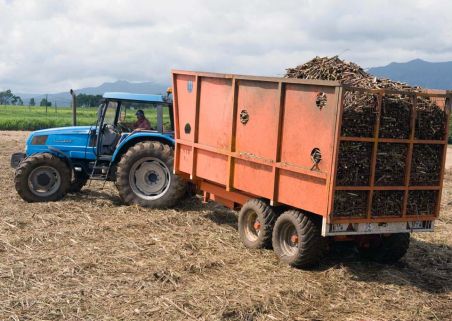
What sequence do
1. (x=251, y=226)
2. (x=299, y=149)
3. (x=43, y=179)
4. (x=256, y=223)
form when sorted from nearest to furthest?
(x=299, y=149)
(x=256, y=223)
(x=251, y=226)
(x=43, y=179)

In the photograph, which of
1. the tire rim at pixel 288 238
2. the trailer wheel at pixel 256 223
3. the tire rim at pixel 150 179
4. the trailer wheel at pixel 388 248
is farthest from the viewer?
the tire rim at pixel 150 179

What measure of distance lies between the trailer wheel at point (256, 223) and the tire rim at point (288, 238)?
303 mm

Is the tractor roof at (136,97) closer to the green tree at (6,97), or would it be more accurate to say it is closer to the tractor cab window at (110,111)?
the tractor cab window at (110,111)

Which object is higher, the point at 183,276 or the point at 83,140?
the point at 83,140

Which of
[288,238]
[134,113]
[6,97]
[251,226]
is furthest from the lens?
[6,97]

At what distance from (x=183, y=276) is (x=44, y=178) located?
4.95 meters

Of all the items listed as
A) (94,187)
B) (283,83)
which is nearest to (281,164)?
(283,83)

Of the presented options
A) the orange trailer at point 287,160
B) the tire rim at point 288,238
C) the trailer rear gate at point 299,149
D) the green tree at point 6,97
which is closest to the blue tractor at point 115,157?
the orange trailer at point 287,160

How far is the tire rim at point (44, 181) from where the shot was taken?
34.4 ft

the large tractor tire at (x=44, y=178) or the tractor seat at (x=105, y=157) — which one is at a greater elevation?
the tractor seat at (x=105, y=157)

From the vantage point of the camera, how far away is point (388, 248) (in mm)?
7367

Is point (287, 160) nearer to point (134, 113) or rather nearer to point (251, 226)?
point (251, 226)

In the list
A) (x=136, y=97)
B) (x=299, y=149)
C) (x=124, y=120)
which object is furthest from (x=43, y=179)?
(x=299, y=149)

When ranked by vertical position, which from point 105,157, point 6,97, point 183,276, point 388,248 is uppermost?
point 6,97
